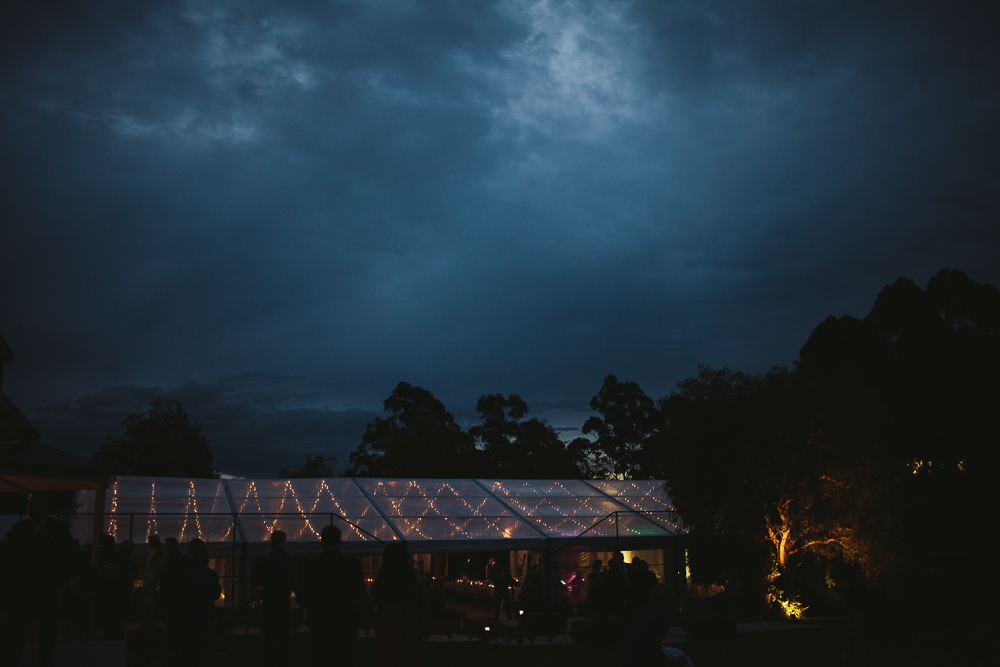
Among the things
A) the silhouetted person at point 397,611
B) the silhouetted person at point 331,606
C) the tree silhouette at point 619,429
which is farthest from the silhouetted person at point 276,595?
the tree silhouette at point 619,429

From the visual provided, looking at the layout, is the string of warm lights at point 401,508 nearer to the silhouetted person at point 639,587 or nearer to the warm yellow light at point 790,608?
the warm yellow light at point 790,608

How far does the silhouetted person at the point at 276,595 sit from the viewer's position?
7727 mm

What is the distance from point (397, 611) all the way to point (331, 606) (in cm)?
65

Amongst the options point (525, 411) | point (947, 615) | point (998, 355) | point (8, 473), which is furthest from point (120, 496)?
point (525, 411)

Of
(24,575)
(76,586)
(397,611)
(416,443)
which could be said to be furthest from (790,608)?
(416,443)

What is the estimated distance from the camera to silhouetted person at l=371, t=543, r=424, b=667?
17.3 ft

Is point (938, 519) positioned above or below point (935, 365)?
below

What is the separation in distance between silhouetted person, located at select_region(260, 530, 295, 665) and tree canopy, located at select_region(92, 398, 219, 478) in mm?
39476

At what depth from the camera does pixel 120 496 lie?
1969 cm

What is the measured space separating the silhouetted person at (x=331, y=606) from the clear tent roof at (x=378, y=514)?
1377 cm

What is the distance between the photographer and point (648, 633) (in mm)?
5531

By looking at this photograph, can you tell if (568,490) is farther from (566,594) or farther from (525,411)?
(525,411)

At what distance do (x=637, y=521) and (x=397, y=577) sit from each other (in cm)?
1884

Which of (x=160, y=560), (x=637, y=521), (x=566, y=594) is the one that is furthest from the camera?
(x=637, y=521)
